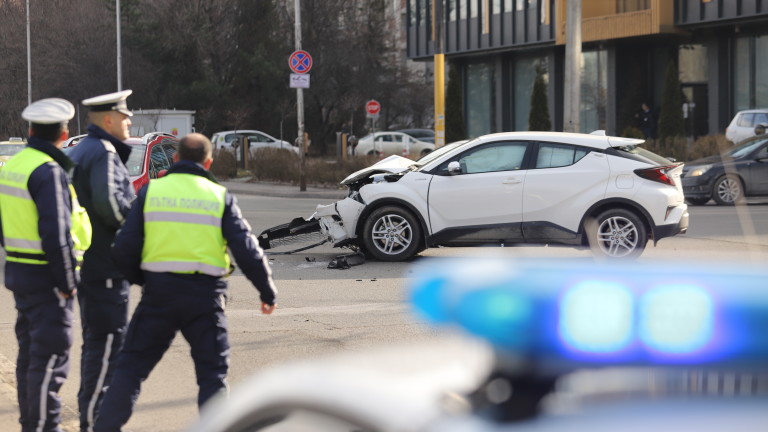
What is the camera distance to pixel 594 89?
4525cm

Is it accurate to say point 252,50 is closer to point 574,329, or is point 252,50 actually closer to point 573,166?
point 573,166

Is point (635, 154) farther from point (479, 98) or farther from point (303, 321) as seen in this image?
point (479, 98)

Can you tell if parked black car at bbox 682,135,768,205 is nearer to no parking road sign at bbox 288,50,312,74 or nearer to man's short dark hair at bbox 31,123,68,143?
no parking road sign at bbox 288,50,312,74

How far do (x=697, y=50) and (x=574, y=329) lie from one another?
138 ft

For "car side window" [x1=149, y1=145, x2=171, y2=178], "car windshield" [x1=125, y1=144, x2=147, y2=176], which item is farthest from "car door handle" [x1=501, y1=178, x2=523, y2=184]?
"car windshield" [x1=125, y1=144, x2=147, y2=176]

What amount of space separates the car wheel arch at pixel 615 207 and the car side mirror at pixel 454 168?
154 cm

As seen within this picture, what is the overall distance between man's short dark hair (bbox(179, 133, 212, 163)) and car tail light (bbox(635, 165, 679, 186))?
867 cm

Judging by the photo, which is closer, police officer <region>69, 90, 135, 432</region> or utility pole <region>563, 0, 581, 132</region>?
police officer <region>69, 90, 135, 432</region>

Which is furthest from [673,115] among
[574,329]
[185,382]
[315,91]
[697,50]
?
[574,329]

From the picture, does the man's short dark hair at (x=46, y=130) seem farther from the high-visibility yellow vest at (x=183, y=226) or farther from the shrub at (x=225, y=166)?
the shrub at (x=225, y=166)

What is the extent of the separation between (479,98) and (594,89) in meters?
8.93

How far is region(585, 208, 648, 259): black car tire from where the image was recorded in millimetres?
12688

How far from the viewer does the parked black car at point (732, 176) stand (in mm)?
21797

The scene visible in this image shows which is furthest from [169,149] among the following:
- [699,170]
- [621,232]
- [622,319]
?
[622,319]
